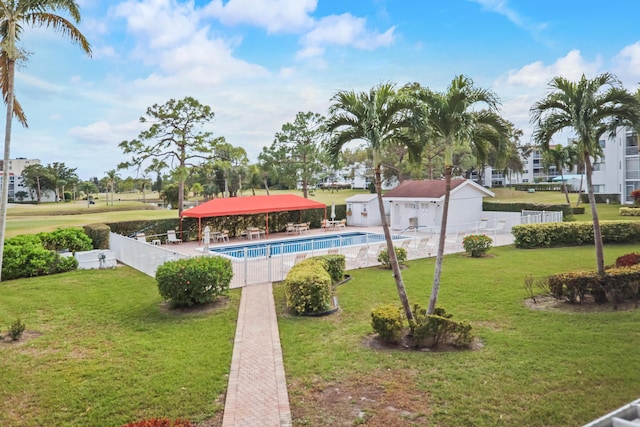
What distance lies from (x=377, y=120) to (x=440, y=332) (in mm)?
4185

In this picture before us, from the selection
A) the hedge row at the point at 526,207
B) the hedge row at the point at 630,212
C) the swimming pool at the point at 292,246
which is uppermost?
the hedge row at the point at 526,207

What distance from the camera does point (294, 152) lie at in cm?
3928

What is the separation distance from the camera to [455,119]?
Result: 8320mm

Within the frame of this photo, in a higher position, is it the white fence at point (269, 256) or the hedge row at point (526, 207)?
the hedge row at point (526, 207)

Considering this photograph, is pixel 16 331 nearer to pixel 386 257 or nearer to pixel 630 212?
pixel 386 257

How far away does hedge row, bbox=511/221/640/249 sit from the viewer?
776 inches

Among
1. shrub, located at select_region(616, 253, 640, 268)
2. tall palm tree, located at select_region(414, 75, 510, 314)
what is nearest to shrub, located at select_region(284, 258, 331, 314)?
tall palm tree, located at select_region(414, 75, 510, 314)

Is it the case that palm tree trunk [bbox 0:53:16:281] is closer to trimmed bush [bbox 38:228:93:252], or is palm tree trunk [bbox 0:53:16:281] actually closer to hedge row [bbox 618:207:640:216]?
trimmed bush [bbox 38:228:93:252]

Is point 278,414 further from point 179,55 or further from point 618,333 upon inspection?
point 179,55

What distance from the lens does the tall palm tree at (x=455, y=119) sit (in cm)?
820

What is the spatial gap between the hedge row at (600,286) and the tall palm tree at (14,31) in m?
12.5

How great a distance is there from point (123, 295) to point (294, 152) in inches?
1115

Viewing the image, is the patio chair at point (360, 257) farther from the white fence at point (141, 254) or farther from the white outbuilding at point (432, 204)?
the white outbuilding at point (432, 204)

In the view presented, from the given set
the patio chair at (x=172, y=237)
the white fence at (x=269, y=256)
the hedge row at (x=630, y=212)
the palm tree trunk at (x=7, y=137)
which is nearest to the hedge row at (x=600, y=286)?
the white fence at (x=269, y=256)
